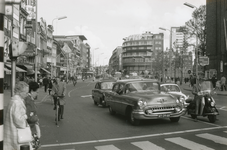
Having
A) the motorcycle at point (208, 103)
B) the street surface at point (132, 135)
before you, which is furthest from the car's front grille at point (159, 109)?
the motorcycle at point (208, 103)

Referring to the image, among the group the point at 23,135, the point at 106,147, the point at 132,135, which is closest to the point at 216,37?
the point at 132,135

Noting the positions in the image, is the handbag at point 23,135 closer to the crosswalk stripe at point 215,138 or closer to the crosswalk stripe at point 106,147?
the crosswalk stripe at point 106,147

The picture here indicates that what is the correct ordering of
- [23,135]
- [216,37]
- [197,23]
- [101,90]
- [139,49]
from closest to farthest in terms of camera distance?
[23,135] < [101,90] < [216,37] < [197,23] < [139,49]

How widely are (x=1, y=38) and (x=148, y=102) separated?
7394 mm

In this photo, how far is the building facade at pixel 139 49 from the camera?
156500mm

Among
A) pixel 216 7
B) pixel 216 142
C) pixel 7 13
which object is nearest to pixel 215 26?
pixel 216 7

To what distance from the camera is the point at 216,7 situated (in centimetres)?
4684

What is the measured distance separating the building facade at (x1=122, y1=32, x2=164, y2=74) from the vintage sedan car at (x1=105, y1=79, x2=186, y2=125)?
467 ft

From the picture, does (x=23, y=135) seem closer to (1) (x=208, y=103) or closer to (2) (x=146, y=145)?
(2) (x=146, y=145)

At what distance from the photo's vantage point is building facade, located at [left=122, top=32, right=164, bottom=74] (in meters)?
156

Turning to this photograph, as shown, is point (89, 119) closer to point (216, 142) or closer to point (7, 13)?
point (216, 142)

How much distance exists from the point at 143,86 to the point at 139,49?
A: 5950 inches

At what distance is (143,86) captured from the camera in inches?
471

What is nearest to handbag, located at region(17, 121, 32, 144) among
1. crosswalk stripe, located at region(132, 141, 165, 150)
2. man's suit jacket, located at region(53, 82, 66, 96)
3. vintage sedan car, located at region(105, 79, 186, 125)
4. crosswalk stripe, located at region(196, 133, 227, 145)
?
crosswalk stripe, located at region(132, 141, 165, 150)
